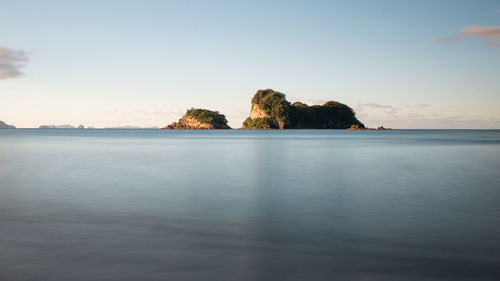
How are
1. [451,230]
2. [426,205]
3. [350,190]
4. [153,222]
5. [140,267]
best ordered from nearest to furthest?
[140,267]
[451,230]
[153,222]
[426,205]
[350,190]

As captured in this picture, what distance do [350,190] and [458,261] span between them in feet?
32.9

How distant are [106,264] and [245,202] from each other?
24.8 ft

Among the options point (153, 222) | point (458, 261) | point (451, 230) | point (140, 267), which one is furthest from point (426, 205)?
point (140, 267)

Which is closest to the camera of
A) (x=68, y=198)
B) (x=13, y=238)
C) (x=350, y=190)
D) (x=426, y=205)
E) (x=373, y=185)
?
(x=13, y=238)

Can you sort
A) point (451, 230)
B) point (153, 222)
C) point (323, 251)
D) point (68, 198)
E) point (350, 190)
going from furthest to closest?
point (350, 190) → point (68, 198) → point (153, 222) → point (451, 230) → point (323, 251)

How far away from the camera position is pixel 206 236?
30.0 feet

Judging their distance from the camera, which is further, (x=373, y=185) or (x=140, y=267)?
(x=373, y=185)

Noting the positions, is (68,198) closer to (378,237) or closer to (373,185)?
(378,237)

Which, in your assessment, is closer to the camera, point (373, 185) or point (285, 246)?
point (285, 246)

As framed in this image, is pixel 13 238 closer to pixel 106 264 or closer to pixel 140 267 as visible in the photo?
pixel 106 264

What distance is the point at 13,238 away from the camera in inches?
346

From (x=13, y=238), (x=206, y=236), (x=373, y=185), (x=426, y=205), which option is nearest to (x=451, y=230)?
(x=426, y=205)

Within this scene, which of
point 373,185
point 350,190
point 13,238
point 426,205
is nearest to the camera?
point 13,238

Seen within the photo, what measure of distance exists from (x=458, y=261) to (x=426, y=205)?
6.62 metres
